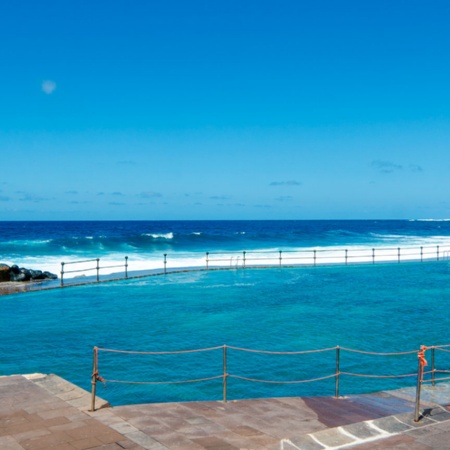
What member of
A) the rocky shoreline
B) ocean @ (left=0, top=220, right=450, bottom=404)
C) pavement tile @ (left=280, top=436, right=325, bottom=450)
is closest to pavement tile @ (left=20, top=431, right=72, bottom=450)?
ocean @ (left=0, top=220, right=450, bottom=404)

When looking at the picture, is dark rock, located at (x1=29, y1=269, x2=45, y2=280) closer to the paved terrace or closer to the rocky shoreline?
the rocky shoreline

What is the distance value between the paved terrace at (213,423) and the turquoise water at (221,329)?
6.00ft

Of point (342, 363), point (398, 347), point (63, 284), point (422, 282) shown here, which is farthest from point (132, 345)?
point (422, 282)

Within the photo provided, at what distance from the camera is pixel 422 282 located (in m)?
25.4

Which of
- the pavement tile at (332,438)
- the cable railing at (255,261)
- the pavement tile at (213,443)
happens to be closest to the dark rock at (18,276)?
the cable railing at (255,261)

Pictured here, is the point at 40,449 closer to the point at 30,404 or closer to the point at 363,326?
the point at 30,404

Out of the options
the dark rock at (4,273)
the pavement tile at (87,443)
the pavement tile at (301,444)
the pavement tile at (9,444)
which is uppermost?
the dark rock at (4,273)

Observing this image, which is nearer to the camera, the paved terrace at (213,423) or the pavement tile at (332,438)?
the paved terrace at (213,423)

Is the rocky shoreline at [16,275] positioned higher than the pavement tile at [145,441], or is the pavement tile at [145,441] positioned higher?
the rocky shoreline at [16,275]

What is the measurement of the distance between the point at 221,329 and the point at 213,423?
8.08m

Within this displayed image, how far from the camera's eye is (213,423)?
738 cm

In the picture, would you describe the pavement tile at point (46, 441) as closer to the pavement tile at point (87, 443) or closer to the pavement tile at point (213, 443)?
the pavement tile at point (87, 443)

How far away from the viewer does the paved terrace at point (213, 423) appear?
655cm

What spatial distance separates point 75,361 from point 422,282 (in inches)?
734
